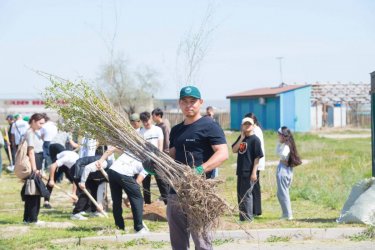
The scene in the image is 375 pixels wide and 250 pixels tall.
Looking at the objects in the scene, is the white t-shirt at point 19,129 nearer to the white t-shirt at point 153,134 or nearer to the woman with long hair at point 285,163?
the white t-shirt at point 153,134

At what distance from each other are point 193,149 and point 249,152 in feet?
14.3

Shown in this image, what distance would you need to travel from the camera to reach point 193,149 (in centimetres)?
622

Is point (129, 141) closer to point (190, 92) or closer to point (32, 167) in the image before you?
point (190, 92)

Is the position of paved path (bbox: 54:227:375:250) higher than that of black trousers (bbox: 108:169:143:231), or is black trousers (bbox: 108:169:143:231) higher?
black trousers (bbox: 108:169:143:231)

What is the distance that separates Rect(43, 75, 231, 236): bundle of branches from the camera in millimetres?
6047

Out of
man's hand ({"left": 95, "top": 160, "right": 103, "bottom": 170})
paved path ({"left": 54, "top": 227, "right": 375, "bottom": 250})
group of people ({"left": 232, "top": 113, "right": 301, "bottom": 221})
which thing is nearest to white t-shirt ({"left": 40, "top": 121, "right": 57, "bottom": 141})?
man's hand ({"left": 95, "top": 160, "right": 103, "bottom": 170})

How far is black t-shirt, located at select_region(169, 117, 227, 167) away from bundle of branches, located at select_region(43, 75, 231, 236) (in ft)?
0.41

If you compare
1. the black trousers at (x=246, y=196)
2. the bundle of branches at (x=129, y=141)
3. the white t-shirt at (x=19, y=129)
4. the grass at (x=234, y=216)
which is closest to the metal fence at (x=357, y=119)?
the grass at (x=234, y=216)

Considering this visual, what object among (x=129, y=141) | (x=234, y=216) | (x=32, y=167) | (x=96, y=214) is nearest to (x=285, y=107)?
(x=96, y=214)

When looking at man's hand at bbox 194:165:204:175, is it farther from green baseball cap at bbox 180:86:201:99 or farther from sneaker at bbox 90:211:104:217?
sneaker at bbox 90:211:104:217

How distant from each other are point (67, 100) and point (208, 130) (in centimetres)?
220

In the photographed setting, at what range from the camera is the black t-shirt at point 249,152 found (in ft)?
34.4

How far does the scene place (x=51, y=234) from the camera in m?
9.55

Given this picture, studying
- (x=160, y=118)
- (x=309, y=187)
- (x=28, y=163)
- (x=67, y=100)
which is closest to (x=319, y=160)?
(x=309, y=187)
